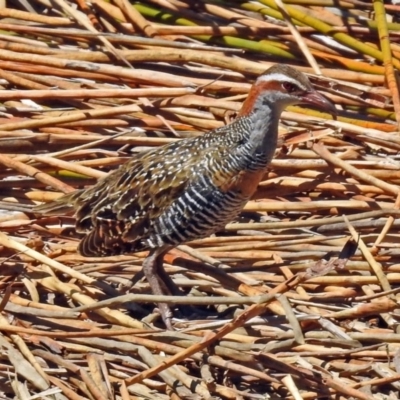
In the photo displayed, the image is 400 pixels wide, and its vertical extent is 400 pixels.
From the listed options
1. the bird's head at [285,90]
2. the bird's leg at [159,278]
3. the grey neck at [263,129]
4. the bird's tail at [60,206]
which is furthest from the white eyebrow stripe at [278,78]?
the bird's tail at [60,206]

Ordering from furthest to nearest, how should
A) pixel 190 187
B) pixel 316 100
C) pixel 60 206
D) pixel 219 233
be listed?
pixel 219 233 < pixel 60 206 < pixel 190 187 < pixel 316 100

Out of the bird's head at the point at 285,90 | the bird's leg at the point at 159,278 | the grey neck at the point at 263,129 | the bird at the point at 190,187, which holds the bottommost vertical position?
the bird's leg at the point at 159,278

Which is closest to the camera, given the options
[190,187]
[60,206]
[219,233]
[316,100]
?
[316,100]

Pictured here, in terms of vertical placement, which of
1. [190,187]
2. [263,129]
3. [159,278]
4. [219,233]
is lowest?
[159,278]

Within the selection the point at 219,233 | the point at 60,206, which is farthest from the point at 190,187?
the point at 60,206

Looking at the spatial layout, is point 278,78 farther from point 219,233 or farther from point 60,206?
point 60,206

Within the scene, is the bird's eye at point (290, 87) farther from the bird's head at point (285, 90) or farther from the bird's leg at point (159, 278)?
the bird's leg at point (159, 278)

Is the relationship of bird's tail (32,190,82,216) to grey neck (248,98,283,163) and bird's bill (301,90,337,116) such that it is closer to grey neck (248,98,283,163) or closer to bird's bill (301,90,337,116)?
grey neck (248,98,283,163)
